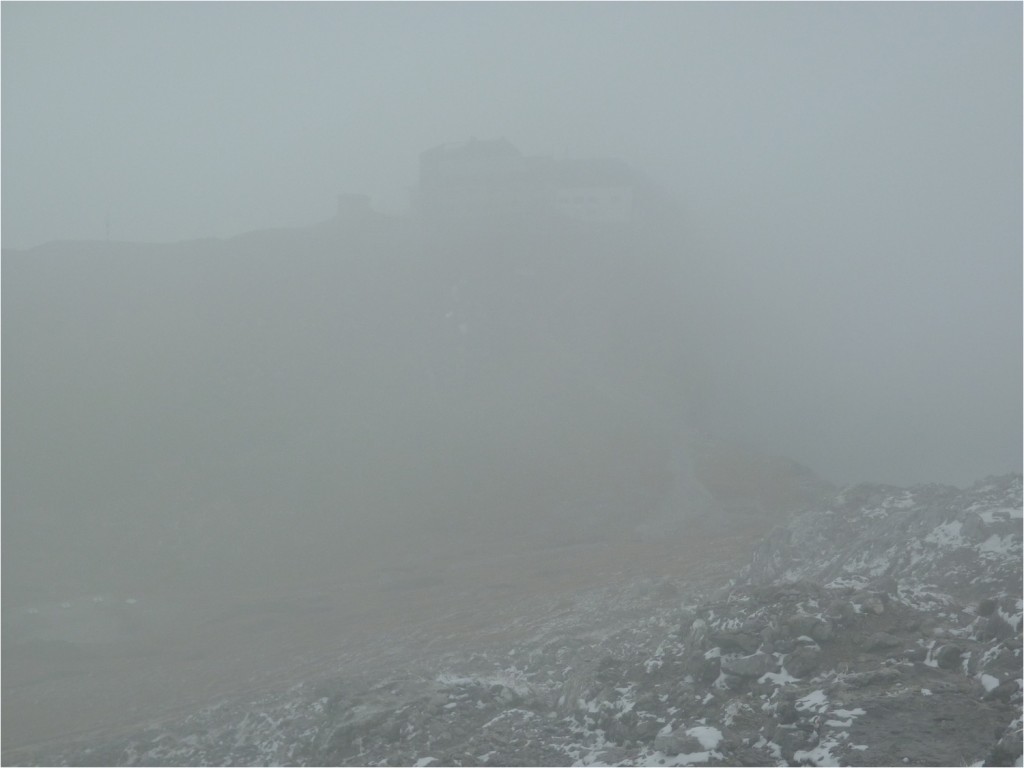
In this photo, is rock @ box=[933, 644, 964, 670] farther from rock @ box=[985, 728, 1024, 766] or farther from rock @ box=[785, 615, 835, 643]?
rock @ box=[985, 728, 1024, 766]

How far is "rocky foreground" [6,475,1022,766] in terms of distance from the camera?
14.4 meters

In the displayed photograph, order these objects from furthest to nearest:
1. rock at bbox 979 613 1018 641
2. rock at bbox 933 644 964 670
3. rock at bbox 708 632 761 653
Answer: rock at bbox 708 632 761 653 < rock at bbox 979 613 1018 641 < rock at bbox 933 644 964 670

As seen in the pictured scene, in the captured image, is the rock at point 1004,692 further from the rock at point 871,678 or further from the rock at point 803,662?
the rock at point 803,662

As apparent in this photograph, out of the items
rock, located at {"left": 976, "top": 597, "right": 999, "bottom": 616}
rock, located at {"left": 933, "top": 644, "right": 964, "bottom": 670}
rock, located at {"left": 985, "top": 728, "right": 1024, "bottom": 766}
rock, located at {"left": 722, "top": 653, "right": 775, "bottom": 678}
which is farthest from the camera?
rock, located at {"left": 976, "top": 597, "right": 999, "bottom": 616}

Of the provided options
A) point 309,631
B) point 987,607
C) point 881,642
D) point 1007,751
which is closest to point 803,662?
point 881,642

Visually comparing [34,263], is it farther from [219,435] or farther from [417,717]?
[417,717]

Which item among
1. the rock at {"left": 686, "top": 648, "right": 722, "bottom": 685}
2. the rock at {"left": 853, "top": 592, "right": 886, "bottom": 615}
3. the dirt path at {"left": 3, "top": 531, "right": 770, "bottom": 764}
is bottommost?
the dirt path at {"left": 3, "top": 531, "right": 770, "bottom": 764}

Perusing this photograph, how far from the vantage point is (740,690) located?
54.2 ft

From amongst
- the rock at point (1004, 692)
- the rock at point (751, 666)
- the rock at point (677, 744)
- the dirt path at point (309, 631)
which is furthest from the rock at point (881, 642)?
the dirt path at point (309, 631)

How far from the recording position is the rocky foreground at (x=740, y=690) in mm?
14375

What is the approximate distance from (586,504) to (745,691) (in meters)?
35.0

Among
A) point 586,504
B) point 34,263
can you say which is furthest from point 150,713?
point 34,263

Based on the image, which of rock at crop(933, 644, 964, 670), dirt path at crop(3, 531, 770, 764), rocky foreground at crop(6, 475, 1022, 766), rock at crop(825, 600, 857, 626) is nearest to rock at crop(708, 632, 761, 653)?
rocky foreground at crop(6, 475, 1022, 766)

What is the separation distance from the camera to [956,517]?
24344mm
